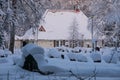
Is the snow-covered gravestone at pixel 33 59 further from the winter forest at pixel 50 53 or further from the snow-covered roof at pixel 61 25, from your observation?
the snow-covered roof at pixel 61 25

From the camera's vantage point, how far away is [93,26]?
5644 centimetres

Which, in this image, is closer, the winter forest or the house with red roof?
the winter forest

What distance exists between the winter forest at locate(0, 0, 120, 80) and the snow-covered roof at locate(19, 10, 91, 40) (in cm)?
177

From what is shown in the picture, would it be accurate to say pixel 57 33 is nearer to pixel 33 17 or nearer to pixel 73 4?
pixel 73 4

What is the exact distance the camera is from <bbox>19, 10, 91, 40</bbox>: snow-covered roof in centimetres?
7456

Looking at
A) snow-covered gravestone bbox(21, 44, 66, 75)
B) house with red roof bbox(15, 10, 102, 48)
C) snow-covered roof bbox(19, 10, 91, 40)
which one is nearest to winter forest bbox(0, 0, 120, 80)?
snow-covered gravestone bbox(21, 44, 66, 75)

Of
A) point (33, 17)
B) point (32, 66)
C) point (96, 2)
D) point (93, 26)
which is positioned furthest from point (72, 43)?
point (32, 66)

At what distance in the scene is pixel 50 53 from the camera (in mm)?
29500

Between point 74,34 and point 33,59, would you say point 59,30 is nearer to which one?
point 74,34

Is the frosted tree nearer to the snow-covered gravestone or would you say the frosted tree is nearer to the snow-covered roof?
the snow-covered roof

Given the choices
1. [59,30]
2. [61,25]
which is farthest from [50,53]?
[61,25]

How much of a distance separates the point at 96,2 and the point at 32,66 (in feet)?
121

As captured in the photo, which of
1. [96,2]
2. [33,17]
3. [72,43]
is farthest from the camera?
[72,43]

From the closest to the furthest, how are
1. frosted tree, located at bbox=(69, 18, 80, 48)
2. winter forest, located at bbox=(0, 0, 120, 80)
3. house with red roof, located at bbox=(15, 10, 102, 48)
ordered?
winter forest, located at bbox=(0, 0, 120, 80), frosted tree, located at bbox=(69, 18, 80, 48), house with red roof, located at bbox=(15, 10, 102, 48)
